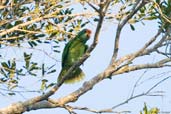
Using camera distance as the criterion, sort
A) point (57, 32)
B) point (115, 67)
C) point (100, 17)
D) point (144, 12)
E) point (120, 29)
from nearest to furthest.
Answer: point (100, 17) → point (120, 29) → point (115, 67) → point (144, 12) → point (57, 32)

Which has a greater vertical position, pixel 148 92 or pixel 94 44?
pixel 94 44

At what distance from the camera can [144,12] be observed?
6.37 meters

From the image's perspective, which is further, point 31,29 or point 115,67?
point 31,29

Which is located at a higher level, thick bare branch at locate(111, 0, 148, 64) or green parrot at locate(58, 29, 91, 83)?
thick bare branch at locate(111, 0, 148, 64)

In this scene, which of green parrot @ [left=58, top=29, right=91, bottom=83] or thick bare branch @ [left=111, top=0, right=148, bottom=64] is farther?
green parrot @ [left=58, top=29, right=91, bottom=83]

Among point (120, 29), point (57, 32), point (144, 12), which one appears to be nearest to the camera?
point (120, 29)

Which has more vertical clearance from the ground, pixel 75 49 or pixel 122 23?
pixel 122 23

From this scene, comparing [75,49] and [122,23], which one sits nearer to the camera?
[122,23]

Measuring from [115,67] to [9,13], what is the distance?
218 cm

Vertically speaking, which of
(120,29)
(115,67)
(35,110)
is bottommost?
(35,110)

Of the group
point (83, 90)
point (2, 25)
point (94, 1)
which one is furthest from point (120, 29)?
point (2, 25)

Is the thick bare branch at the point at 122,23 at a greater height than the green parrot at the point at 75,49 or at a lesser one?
greater

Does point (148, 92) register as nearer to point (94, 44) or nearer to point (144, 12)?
point (94, 44)

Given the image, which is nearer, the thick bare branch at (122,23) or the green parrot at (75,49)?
the thick bare branch at (122,23)
